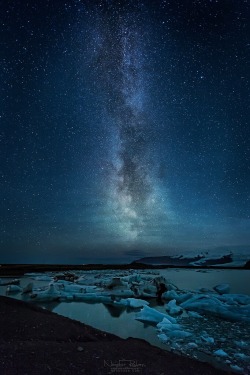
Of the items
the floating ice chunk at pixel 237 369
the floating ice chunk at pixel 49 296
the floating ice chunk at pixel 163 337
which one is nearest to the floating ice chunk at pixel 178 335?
the floating ice chunk at pixel 163 337

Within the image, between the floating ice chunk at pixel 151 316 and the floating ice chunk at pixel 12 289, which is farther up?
the floating ice chunk at pixel 12 289

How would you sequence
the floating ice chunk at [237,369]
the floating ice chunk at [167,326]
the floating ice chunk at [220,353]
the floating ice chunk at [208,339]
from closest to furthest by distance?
the floating ice chunk at [237,369] → the floating ice chunk at [220,353] → the floating ice chunk at [208,339] → the floating ice chunk at [167,326]

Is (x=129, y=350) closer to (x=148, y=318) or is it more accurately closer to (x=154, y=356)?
(x=154, y=356)

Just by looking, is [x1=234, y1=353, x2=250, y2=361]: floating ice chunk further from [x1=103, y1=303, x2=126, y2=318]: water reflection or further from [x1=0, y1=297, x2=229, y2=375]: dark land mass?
[x1=103, y1=303, x2=126, y2=318]: water reflection

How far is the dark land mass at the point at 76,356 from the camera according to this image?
4.83 metres

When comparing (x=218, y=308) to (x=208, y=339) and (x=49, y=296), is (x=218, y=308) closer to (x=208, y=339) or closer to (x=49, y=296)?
(x=208, y=339)

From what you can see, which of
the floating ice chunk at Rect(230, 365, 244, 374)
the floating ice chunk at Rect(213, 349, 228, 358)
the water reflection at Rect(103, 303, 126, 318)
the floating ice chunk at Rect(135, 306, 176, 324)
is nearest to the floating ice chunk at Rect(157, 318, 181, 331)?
the floating ice chunk at Rect(135, 306, 176, 324)

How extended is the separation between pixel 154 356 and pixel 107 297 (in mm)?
12230

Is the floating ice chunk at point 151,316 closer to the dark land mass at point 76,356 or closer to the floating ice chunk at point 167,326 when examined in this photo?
the floating ice chunk at point 167,326

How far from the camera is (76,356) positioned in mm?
5418

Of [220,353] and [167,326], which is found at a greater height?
[167,326]

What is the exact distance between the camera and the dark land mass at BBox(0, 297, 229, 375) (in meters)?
4.83

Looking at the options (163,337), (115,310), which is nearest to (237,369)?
(163,337)

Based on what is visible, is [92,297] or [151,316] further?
[92,297]
